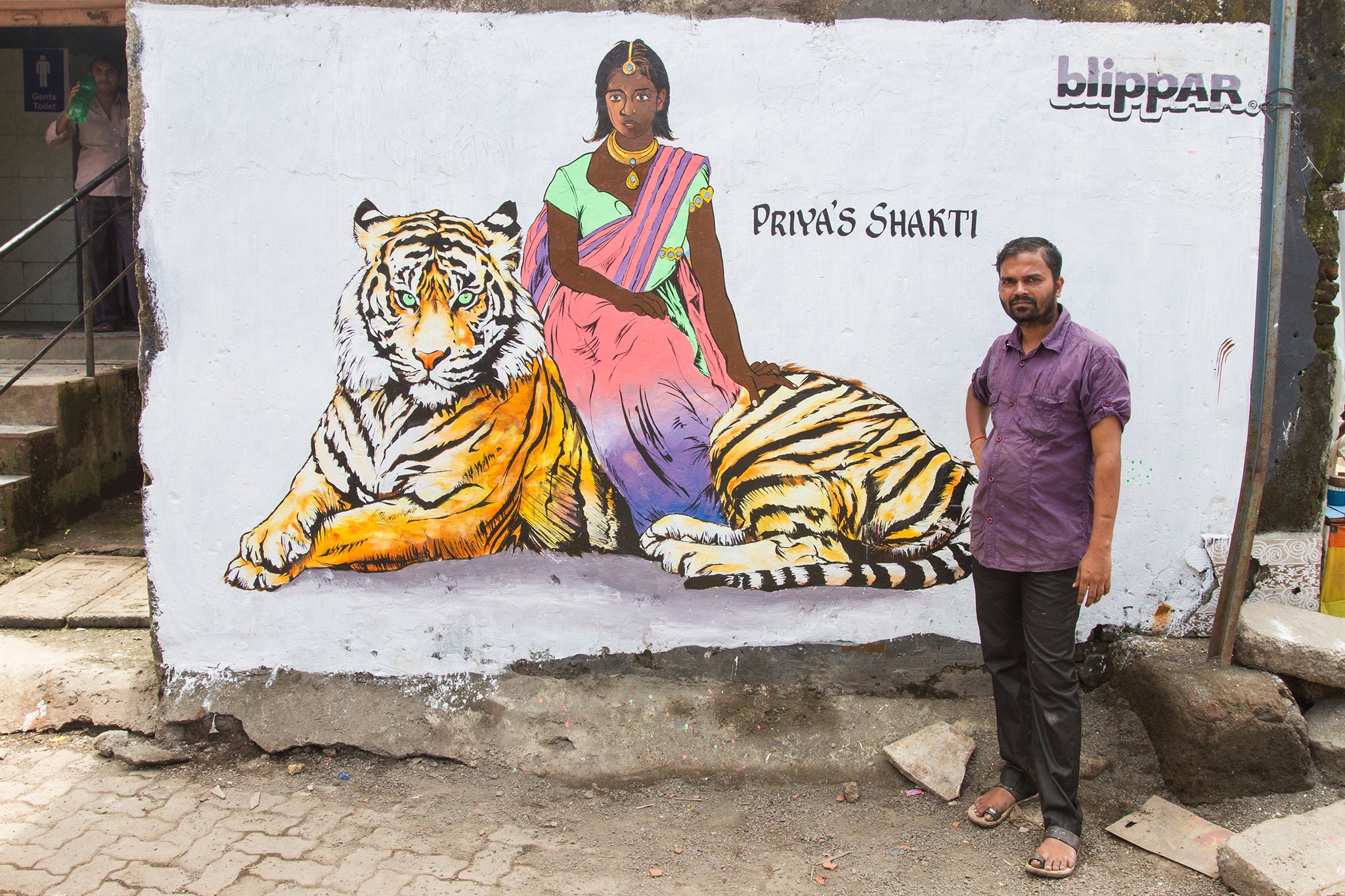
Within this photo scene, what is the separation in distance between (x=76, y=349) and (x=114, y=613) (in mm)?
2851

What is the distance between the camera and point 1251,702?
9.92ft

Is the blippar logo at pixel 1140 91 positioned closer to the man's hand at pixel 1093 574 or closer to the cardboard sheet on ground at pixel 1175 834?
the man's hand at pixel 1093 574

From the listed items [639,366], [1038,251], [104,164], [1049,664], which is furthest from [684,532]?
[104,164]

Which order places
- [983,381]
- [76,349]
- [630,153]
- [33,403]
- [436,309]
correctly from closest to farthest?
[983,381] → [630,153] → [436,309] → [33,403] → [76,349]

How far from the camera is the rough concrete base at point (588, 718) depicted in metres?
3.35

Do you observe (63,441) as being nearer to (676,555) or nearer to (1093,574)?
(676,555)

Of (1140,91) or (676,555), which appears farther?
(676,555)

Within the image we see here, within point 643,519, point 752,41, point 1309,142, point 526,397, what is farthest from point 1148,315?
point 526,397

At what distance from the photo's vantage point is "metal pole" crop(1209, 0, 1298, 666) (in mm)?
3094

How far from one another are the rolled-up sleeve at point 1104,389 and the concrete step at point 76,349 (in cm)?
575

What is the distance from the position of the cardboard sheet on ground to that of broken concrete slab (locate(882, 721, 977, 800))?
50 centimetres

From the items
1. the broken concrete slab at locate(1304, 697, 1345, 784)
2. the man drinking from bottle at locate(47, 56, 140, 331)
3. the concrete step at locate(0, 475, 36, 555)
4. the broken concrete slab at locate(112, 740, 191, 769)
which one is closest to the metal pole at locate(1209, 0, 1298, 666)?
the broken concrete slab at locate(1304, 697, 1345, 784)

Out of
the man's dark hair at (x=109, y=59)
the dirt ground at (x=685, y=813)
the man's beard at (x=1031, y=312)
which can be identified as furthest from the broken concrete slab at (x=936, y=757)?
the man's dark hair at (x=109, y=59)

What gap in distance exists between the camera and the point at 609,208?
3340mm
